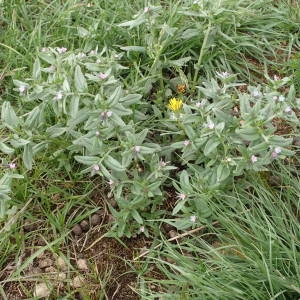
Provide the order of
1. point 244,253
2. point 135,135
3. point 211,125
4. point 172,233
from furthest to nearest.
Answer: point 172,233
point 135,135
point 211,125
point 244,253

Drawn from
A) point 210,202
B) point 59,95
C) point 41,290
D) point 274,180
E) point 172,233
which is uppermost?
point 59,95

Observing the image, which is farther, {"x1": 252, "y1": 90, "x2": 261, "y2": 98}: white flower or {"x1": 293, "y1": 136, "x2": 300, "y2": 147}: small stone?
{"x1": 293, "y1": 136, "x2": 300, "y2": 147}: small stone

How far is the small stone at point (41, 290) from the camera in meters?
2.57

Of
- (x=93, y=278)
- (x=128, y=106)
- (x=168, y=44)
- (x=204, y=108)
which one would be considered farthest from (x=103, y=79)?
(x=93, y=278)

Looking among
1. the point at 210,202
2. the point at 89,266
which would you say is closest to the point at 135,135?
the point at 210,202

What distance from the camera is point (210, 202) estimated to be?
2568 millimetres

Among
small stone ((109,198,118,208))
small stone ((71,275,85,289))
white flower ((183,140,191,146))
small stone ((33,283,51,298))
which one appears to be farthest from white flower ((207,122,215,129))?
small stone ((33,283,51,298))

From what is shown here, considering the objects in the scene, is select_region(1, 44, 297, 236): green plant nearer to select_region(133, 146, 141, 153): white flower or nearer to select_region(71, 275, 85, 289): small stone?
select_region(133, 146, 141, 153): white flower

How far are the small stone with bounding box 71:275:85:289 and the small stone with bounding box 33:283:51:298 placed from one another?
0.42 ft

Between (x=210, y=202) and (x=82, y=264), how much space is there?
29.1 inches

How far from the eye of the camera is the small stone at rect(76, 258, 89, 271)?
8.82ft

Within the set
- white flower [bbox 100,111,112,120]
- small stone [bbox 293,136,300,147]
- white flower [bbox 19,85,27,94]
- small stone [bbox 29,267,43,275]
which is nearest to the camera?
white flower [bbox 100,111,112,120]

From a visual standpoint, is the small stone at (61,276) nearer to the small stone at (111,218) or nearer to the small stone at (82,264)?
the small stone at (82,264)

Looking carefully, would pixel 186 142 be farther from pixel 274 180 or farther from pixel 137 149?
pixel 274 180
